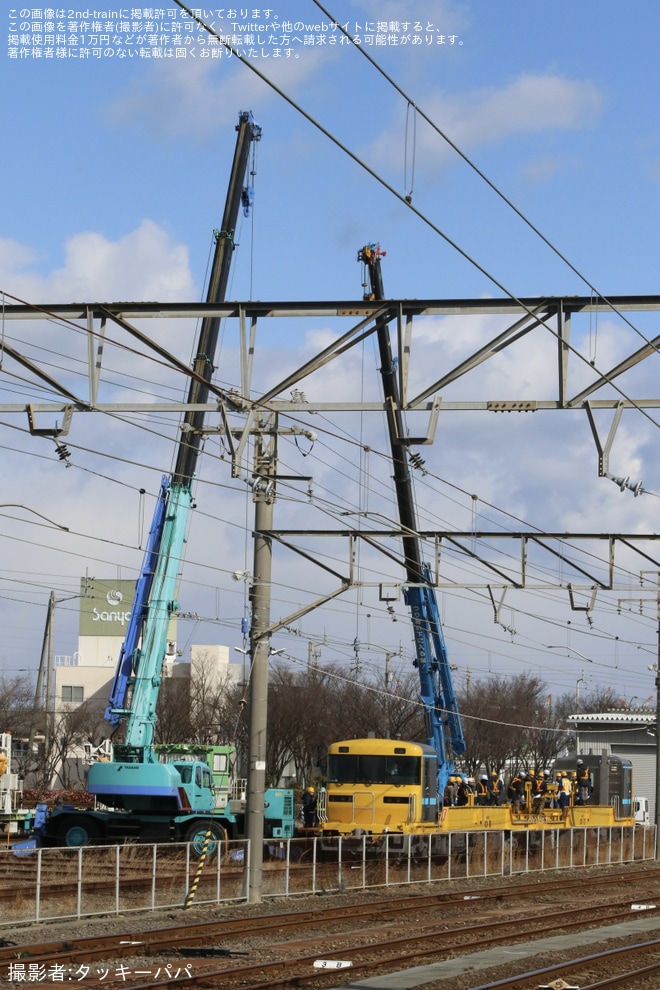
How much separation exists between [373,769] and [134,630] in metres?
6.96

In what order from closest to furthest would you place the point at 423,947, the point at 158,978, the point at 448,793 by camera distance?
the point at 158,978
the point at 423,947
the point at 448,793

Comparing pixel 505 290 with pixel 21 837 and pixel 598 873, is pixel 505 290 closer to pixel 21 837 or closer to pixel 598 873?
pixel 598 873

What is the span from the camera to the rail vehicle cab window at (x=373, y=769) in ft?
108

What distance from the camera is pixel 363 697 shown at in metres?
82.4

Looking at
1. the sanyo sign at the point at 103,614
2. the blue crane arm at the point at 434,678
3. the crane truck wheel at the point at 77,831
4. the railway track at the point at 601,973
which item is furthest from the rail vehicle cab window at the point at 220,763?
the sanyo sign at the point at 103,614

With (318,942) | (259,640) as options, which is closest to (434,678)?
(259,640)

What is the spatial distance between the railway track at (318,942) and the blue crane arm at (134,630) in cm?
948

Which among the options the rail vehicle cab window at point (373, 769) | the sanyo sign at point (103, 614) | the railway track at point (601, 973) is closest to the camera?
the railway track at point (601, 973)

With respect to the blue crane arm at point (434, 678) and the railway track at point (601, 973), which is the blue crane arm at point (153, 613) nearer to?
the blue crane arm at point (434, 678)

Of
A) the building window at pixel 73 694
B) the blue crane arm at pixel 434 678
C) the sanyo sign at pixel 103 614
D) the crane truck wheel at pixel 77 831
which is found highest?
the sanyo sign at pixel 103 614

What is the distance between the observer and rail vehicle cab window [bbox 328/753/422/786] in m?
32.8

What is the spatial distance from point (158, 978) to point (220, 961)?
166 cm

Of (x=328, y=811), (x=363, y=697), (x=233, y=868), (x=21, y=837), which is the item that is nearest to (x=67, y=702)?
(x=363, y=697)

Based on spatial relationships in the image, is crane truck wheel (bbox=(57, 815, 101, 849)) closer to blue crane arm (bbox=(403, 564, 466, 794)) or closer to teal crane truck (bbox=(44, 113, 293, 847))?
teal crane truck (bbox=(44, 113, 293, 847))
